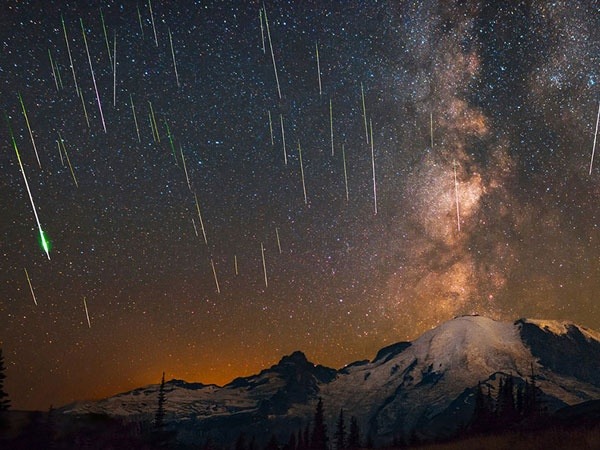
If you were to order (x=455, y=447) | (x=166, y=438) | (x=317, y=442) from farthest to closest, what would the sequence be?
(x=317, y=442) < (x=166, y=438) < (x=455, y=447)

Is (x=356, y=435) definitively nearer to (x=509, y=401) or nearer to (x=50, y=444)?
(x=509, y=401)

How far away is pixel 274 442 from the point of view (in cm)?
7925

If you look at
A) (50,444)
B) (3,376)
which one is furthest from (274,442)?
(3,376)

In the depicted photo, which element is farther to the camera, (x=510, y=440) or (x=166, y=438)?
(x=166, y=438)

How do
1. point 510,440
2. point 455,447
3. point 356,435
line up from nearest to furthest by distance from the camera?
point 510,440, point 455,447, point 356,435

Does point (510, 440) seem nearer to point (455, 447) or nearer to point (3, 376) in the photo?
A: point (455, 447)

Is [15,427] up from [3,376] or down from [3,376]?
down

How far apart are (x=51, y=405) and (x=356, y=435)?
180ft

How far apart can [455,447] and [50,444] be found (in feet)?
128

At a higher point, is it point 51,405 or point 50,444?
point 51,405

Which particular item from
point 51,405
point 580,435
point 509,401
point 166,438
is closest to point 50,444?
point 51,405

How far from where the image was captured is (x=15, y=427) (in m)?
41.8

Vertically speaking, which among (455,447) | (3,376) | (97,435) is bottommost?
(455,447)

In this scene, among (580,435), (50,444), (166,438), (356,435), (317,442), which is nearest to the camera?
Answer: (580,435)
